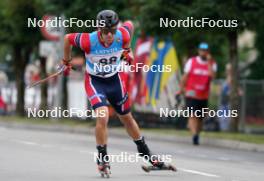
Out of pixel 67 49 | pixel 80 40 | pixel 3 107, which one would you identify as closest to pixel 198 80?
pixel 67 49

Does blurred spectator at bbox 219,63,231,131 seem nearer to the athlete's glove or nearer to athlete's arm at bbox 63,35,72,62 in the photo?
the athlete's glove

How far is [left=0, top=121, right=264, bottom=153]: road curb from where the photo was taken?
67.5 ft

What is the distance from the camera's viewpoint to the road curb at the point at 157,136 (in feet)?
67.5

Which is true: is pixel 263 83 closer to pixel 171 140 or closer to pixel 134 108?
pixel 134 108

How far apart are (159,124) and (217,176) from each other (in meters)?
15.2

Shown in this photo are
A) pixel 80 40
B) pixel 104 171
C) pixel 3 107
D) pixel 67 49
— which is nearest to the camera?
pixel 104 171

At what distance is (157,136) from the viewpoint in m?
24.5

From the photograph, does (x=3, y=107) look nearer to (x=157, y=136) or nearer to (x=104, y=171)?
(x=157, y=136)

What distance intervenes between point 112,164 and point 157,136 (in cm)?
983

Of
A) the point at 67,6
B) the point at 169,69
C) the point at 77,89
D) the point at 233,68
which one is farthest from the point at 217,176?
the point at 77,89

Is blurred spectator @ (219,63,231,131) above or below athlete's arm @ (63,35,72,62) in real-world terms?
below

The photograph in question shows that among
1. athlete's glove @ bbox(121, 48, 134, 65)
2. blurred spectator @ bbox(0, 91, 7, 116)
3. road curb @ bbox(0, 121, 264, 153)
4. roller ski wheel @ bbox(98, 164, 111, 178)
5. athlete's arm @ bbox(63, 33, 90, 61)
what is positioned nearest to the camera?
roller ski wheel @ bbox(98, 164, 111, 178)

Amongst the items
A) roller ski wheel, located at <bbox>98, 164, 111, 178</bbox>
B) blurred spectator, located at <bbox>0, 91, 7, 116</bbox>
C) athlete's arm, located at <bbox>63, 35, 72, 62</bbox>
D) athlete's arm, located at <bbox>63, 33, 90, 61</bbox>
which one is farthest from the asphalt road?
blurred spectator, located at <bbox>0, 91, 7, 116</bbox>

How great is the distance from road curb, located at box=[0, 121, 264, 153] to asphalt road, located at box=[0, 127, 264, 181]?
50 centimetres
